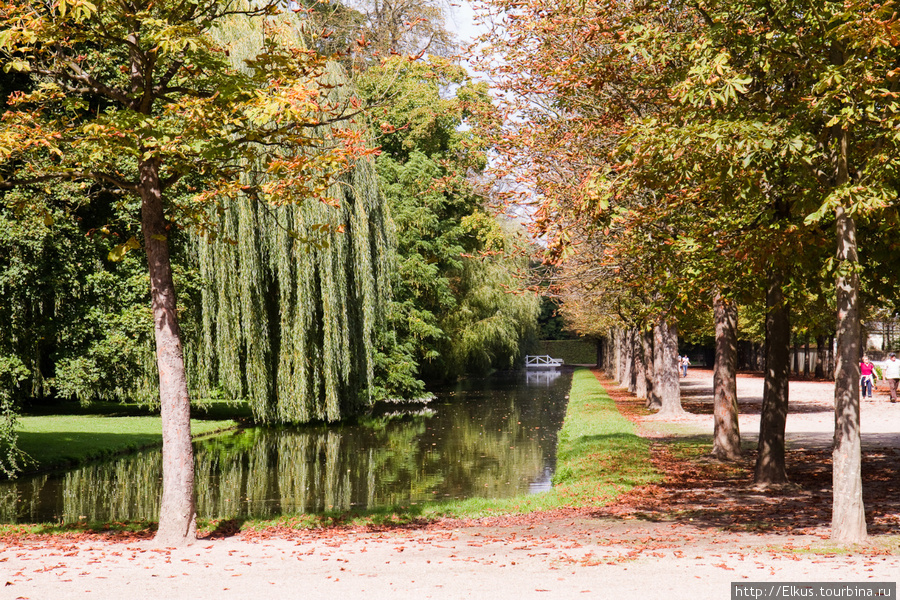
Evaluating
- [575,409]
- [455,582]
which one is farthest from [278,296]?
[455,582]

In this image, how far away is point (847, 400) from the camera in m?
7.36

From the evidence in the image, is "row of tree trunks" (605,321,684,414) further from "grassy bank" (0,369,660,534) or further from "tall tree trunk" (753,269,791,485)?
"tall tree trunk" (753,269,791,485)

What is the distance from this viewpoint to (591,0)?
38.7 ft

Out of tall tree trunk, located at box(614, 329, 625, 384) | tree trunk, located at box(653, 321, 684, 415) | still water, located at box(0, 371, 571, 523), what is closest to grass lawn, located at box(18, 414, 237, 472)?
still water, located at box(0, 371, 571, 523)

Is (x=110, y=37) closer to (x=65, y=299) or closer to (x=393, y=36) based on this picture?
(x=65, y=299)

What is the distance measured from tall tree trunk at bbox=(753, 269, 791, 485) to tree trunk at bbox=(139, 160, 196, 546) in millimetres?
7489

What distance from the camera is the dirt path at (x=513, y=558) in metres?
6.07

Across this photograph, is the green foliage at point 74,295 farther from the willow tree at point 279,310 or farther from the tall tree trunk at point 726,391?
the tall tree trunk at point 726,391

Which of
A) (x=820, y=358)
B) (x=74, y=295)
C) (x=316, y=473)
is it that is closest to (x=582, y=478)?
(x=316, y=473)

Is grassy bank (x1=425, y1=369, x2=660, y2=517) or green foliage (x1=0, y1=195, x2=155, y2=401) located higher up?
green foliage (x1=0, y1=195, x2=155, y2=401)

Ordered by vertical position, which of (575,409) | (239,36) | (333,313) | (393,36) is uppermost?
(393,36)

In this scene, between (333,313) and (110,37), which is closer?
(110,37)

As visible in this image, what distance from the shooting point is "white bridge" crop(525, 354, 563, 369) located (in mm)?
88875

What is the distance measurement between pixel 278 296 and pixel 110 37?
43.0 ft
